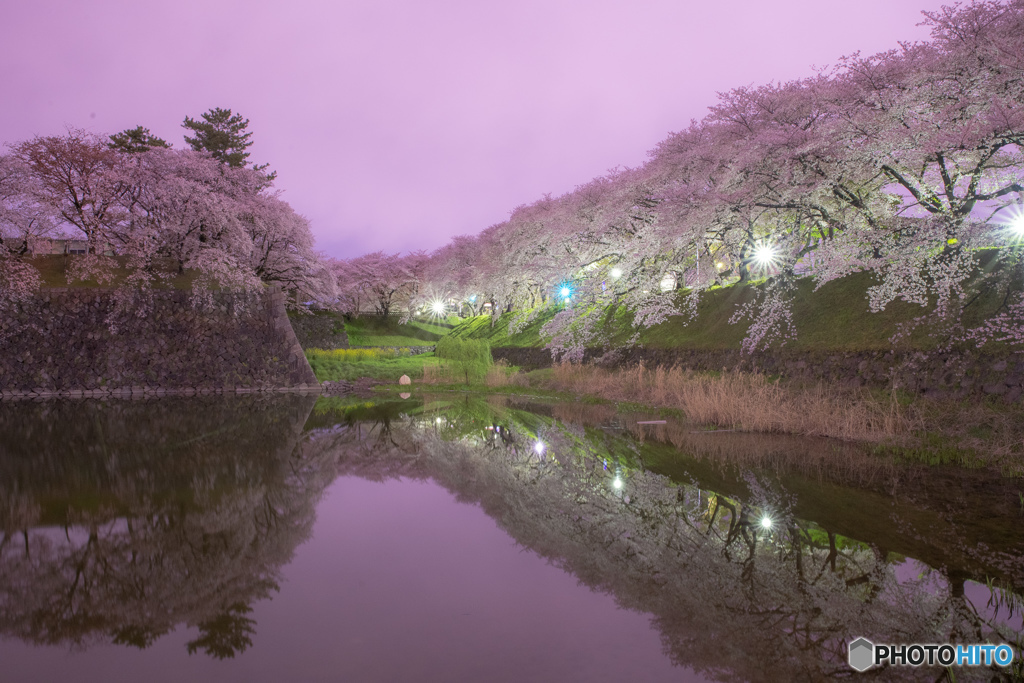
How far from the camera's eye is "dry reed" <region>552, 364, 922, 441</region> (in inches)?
485

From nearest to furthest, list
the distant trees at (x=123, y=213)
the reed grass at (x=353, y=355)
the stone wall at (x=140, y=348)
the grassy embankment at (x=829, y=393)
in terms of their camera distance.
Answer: the grassy embankment at (x=829, y=393) → the stone wall at (x=140, y=348) → the distant trees at (x=123, y=213) → the reed grass at (x=353, y=355)

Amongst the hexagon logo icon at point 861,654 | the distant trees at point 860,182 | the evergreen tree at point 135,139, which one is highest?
the evergreen tree at point 135,139

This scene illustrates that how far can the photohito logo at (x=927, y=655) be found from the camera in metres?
3.86

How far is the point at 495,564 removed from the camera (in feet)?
19.0

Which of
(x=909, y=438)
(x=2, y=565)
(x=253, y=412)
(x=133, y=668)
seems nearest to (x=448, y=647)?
(x=133, y=668)

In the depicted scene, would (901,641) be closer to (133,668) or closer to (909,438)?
(133,668)

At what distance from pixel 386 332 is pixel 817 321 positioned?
45.2 metres

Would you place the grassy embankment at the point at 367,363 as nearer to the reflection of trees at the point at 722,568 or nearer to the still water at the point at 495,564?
the still water at the point at 495,564

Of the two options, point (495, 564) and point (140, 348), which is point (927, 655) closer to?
point (495, 564)

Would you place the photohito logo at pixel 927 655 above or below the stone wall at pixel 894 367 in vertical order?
below

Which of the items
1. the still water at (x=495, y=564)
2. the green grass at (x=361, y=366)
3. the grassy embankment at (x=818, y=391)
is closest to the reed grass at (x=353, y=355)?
the green grass at (x=361, y=366)

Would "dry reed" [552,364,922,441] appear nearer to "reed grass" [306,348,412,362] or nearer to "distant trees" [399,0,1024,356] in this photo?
"distant trees" [399,0,1024,356]

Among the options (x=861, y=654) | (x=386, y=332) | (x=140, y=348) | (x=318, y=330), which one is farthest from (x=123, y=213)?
(x=861, y=654)

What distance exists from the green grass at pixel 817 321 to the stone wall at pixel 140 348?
1672cm
